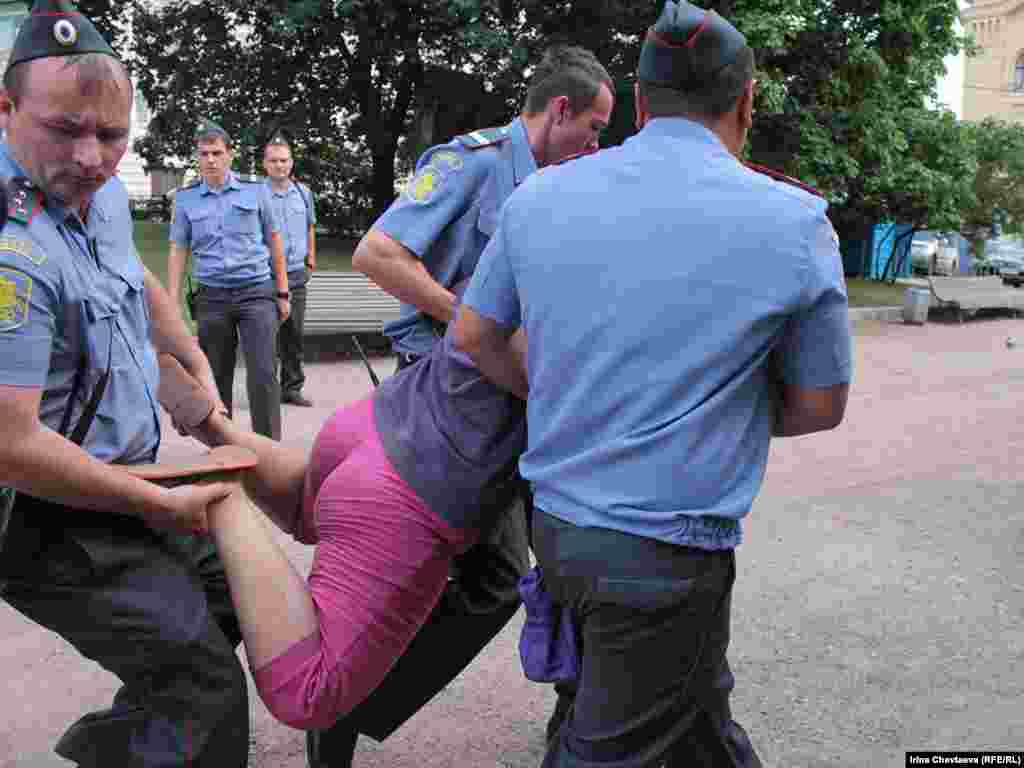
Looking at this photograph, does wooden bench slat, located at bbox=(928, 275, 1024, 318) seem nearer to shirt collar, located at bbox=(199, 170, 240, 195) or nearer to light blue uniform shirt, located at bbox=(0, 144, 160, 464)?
shirt collar, located at bbox=(199, 170, 240, 195)

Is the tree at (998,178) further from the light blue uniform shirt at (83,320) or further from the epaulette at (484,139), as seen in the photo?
the light blue uniform shirt at (83,320)

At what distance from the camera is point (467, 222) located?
345 centimetres

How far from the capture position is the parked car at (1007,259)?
107 feet

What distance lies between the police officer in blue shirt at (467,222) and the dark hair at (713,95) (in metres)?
1.18

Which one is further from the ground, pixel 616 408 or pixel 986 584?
pixel 616 408

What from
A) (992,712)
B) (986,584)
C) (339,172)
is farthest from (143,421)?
(339,172)

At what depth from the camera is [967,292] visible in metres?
19.3

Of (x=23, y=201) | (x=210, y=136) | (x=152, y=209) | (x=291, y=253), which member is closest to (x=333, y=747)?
(x=23, y=201)

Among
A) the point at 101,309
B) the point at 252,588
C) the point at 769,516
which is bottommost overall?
the point at 769,516

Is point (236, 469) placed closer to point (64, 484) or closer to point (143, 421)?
point (143, 421)

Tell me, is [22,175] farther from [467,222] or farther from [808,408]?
[808,408]

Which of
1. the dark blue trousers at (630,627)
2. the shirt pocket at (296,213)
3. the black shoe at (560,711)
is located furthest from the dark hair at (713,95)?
the shirt pocket at (296,213)

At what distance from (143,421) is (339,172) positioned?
2173 centimetres

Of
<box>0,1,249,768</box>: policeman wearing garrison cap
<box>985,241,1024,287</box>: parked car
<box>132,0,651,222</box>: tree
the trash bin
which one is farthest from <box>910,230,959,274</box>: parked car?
<box>0,1,249,768</box>: policeman wearing garrison cap
